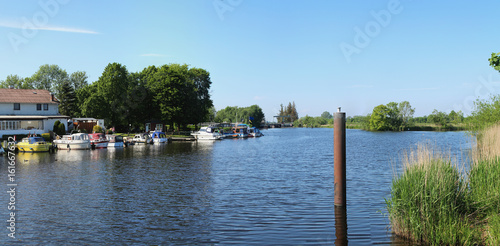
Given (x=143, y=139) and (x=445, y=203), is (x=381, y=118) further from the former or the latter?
(x=445, y=203)

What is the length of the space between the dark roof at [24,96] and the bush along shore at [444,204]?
233 ft

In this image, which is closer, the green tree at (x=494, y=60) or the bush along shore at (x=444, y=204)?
the bush along shore at (x=444, y=204)

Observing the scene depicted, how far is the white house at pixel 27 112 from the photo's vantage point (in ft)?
197

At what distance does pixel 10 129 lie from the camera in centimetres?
5934

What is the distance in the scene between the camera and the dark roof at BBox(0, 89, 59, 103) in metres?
67.1

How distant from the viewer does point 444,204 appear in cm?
1127

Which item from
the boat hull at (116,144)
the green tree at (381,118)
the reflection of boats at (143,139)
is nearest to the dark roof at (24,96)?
the reflection of boats at (143,139)

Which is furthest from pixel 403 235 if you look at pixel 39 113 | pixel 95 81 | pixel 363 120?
pixel 363 120

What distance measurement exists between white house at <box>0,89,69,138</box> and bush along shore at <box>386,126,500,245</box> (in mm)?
60830

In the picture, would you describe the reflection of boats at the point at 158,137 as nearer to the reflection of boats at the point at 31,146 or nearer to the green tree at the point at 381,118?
the reflection of boats at the point at 31,146

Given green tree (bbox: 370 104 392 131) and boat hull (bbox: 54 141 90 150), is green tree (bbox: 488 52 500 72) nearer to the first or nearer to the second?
boat hull (bbox: 54 141 90 150)

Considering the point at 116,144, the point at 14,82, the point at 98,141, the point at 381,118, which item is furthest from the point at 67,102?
the point at 381,118

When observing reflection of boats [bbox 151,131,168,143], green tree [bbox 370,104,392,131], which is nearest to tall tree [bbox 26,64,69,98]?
reflection of boats [bbox 151,131,168,143]

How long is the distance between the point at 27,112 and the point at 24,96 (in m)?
3.28
